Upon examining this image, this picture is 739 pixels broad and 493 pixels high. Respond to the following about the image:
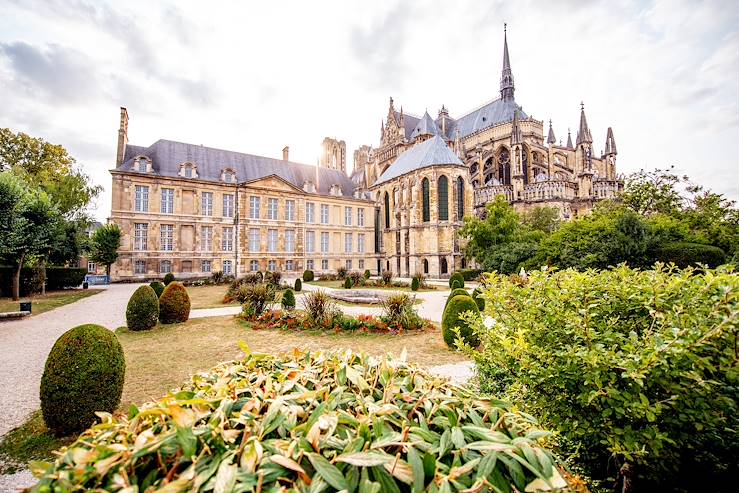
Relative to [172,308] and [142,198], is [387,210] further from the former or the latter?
[172,308]

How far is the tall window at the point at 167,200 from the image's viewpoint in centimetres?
2891

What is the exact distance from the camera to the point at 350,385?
170 centimetres

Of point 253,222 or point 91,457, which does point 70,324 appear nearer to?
point 91,457

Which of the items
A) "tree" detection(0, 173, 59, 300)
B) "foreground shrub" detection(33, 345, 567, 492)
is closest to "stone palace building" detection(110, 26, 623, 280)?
"tree" detection(0, 173, 59, 300)

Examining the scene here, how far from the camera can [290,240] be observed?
3500cm

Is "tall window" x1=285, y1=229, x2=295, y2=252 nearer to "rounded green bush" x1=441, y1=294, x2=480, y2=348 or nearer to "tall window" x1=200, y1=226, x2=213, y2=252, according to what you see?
"tall window" x1=200, y1=226, x2=213, y2=252

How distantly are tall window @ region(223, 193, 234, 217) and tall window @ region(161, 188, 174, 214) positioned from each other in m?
4.35

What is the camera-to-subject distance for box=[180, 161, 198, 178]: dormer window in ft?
98.4

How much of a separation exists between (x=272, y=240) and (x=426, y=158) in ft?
60.6

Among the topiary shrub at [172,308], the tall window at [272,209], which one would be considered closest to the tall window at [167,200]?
the tall window at [272,209]

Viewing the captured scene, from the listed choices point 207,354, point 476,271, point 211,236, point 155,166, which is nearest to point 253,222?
point 211,236

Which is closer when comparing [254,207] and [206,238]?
[206,238]

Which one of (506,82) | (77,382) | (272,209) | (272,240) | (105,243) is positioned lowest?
(77,382)

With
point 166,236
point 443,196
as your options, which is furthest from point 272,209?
point 443,196
